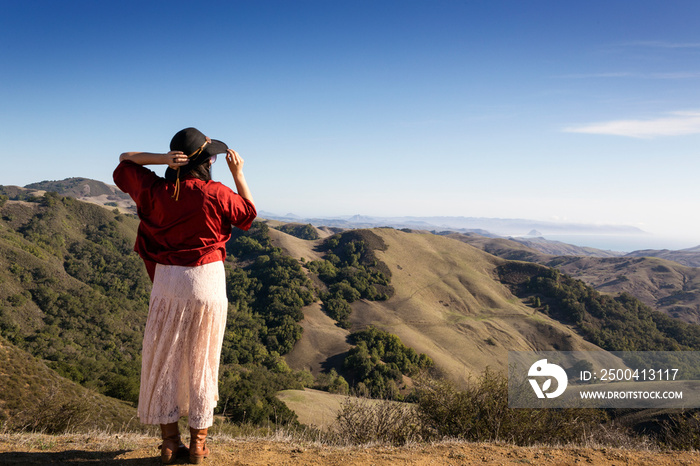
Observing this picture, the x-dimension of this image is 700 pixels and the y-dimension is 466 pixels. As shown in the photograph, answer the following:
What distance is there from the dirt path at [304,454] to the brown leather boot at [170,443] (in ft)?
0.47

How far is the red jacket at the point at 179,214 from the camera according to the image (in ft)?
8.52

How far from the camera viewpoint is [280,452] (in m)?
3.90

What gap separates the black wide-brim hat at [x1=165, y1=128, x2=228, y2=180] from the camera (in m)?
2.61

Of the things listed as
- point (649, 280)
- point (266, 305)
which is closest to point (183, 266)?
point (266, 305)

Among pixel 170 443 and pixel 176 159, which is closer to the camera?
pixel 176 159

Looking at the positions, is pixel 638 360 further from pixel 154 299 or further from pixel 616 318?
pixel 154 299

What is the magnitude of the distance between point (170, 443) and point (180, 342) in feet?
2.72

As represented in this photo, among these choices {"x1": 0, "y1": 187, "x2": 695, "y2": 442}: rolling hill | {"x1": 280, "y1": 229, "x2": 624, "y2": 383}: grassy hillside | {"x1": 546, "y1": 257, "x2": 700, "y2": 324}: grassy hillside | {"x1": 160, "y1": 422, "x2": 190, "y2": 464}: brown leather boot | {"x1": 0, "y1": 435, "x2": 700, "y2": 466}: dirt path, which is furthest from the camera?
{"x1": 546, "y1": 257, "x2": 700, "y2": 324}: grassy hillside

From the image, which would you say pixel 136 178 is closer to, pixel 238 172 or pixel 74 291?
pixel 238 172

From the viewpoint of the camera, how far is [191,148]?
8.60ft

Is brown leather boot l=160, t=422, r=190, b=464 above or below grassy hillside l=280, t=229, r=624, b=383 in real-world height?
above

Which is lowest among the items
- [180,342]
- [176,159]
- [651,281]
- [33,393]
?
[651,281]

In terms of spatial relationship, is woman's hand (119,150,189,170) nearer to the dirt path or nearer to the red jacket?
the red jacket

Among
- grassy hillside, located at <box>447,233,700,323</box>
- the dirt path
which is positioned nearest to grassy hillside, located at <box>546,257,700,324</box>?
grassy hillside, located at <box>447,233,700,323</box>
